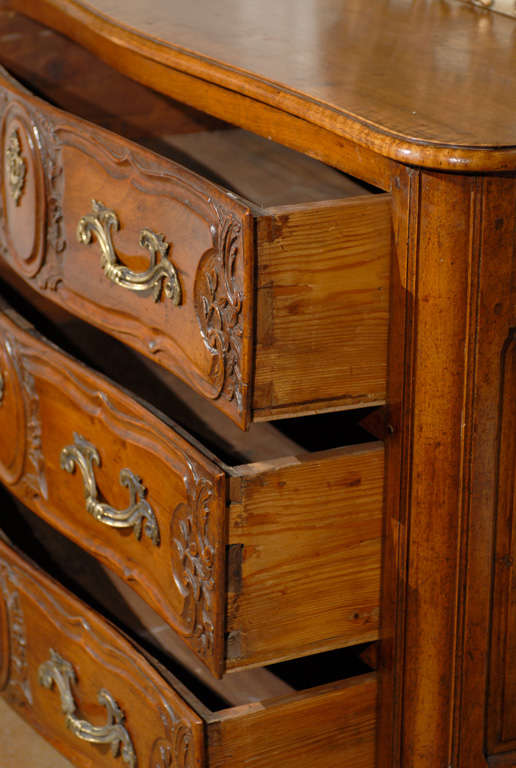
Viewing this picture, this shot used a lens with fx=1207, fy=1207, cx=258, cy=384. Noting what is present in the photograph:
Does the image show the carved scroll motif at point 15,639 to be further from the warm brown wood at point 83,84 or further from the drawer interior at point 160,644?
the warm brown wood at point 83,84

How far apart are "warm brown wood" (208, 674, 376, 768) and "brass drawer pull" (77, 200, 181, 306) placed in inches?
13.0

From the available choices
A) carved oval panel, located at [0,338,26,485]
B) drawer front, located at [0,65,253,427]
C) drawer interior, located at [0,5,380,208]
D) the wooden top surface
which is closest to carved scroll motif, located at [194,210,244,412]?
drawer front, located at [0,65,253,427]

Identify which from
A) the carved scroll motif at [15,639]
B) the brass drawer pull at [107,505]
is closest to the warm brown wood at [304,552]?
the brass drawer pull at [107,505]

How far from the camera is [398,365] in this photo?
0.86 meters

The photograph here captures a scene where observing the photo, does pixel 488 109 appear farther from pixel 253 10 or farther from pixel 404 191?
pixel 253 10

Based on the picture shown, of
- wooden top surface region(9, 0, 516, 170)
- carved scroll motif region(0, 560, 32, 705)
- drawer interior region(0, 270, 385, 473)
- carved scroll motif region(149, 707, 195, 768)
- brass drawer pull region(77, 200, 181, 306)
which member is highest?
wooden top surface region(9, 0, 516, 170)

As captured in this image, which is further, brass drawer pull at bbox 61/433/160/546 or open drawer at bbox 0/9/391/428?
brass drawer pull at bbox 61/433/160/546

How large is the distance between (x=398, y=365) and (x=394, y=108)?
18 centimetres

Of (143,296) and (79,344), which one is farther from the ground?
(143,296)

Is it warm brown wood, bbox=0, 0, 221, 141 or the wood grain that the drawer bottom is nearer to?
the wood grain

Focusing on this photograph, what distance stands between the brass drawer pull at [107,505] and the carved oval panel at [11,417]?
0.10 metres

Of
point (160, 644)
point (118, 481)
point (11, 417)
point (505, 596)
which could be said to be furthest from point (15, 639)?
point (505, 596)

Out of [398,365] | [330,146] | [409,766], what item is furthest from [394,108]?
[409,766]

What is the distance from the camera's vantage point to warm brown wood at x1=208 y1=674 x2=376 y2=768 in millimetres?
939
